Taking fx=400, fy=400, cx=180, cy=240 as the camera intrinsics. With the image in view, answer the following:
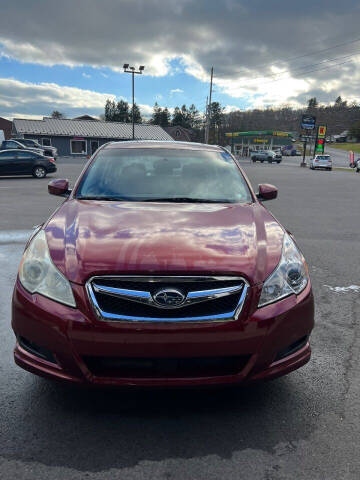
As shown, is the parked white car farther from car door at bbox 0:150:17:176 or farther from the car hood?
the car hood

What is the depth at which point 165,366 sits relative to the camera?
6.85 ft

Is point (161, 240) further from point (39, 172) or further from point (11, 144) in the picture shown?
point (11, 144)

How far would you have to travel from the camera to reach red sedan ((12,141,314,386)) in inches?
81.2

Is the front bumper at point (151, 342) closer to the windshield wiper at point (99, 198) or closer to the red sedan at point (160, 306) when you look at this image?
the red sedan at point (160, 306)

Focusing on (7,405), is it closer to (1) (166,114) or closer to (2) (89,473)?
(2) (89,473)

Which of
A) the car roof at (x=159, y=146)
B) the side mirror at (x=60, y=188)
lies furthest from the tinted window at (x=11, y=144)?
the side mirror at (x=60, y=188)

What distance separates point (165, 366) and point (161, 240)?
728 millimetres

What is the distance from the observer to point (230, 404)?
2471 millimetres

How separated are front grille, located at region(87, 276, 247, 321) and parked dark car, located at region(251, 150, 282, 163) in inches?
2202

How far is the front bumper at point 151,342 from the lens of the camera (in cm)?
204

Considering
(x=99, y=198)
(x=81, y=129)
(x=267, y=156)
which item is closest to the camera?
(x=99, y=198)

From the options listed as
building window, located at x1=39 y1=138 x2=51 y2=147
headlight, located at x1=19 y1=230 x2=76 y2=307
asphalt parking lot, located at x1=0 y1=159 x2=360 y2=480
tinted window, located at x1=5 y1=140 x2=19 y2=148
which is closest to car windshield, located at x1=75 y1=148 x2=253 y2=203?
headlight, located at x1=19 y1=230 x2=76 y2=307

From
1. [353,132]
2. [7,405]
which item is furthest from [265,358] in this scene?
[353,132]

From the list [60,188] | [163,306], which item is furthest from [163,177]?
[163,306]
